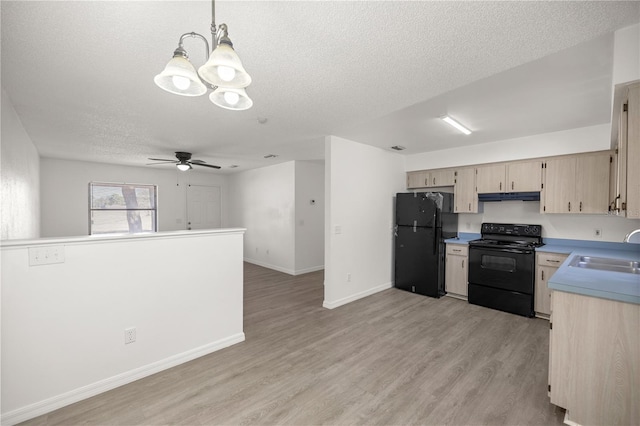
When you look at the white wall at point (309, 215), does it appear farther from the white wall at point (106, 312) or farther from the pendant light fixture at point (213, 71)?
the pendant light fixture at point (213, 71)

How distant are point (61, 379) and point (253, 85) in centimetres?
261

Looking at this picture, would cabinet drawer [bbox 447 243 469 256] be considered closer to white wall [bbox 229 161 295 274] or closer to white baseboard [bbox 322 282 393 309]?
white baseboard [bbox 322 282 393 309]

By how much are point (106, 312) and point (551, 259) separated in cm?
473

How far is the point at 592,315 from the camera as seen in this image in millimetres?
→ 1709

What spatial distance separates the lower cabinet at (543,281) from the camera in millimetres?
3389

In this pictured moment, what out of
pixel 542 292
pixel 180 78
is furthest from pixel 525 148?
pixel 180 78

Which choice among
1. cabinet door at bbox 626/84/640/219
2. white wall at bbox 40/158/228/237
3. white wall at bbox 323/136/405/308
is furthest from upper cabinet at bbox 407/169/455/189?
white wall at bbox 40/158/228/237

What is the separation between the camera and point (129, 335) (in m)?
2.22

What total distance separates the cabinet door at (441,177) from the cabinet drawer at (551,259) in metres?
1.63

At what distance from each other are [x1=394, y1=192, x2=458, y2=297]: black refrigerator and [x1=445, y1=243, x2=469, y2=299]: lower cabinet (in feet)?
0.31

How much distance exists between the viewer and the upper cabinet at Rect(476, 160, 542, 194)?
3732 mm

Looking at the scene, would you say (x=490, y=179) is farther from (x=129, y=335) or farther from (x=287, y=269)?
(x=129, y=335)

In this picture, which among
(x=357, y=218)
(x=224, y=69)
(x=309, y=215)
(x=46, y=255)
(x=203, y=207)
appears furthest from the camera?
(x=203, y=207)

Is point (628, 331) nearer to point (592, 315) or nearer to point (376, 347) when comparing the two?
point (592, 315)
